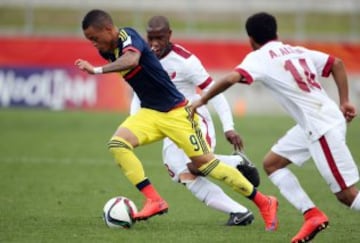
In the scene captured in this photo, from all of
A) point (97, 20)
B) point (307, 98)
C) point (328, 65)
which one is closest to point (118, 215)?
point (97, 20)

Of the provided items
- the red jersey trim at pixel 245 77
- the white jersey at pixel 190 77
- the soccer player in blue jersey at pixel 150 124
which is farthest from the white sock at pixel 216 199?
the red jersey trim at pixel 245 77

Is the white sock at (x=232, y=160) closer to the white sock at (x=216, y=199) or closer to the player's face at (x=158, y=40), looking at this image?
the white sock at (x=216, y=199)

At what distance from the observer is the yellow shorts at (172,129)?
9195mm

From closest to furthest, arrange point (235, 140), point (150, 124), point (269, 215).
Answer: point (269, 215), point (150, 124), point (235, 140)

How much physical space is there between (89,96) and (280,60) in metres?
17.6

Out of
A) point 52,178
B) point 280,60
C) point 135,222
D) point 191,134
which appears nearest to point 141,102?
point 191,134

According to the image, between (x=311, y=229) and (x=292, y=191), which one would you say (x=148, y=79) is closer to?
(x=292, y=191)

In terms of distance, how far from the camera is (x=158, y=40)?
33.1 feet

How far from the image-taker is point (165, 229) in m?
9.23

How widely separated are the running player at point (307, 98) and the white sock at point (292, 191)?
12 millimetres

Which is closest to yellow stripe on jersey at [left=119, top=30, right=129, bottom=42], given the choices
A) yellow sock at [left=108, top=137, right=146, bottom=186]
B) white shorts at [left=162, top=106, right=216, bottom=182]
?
yellow sock at [left=108, top=137, right=146, bottom=186]

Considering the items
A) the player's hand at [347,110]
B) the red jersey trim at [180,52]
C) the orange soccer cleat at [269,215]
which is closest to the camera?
the player's hand at [347,110]

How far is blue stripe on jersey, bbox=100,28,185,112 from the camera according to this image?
360 inches

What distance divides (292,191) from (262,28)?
5.31 ft
